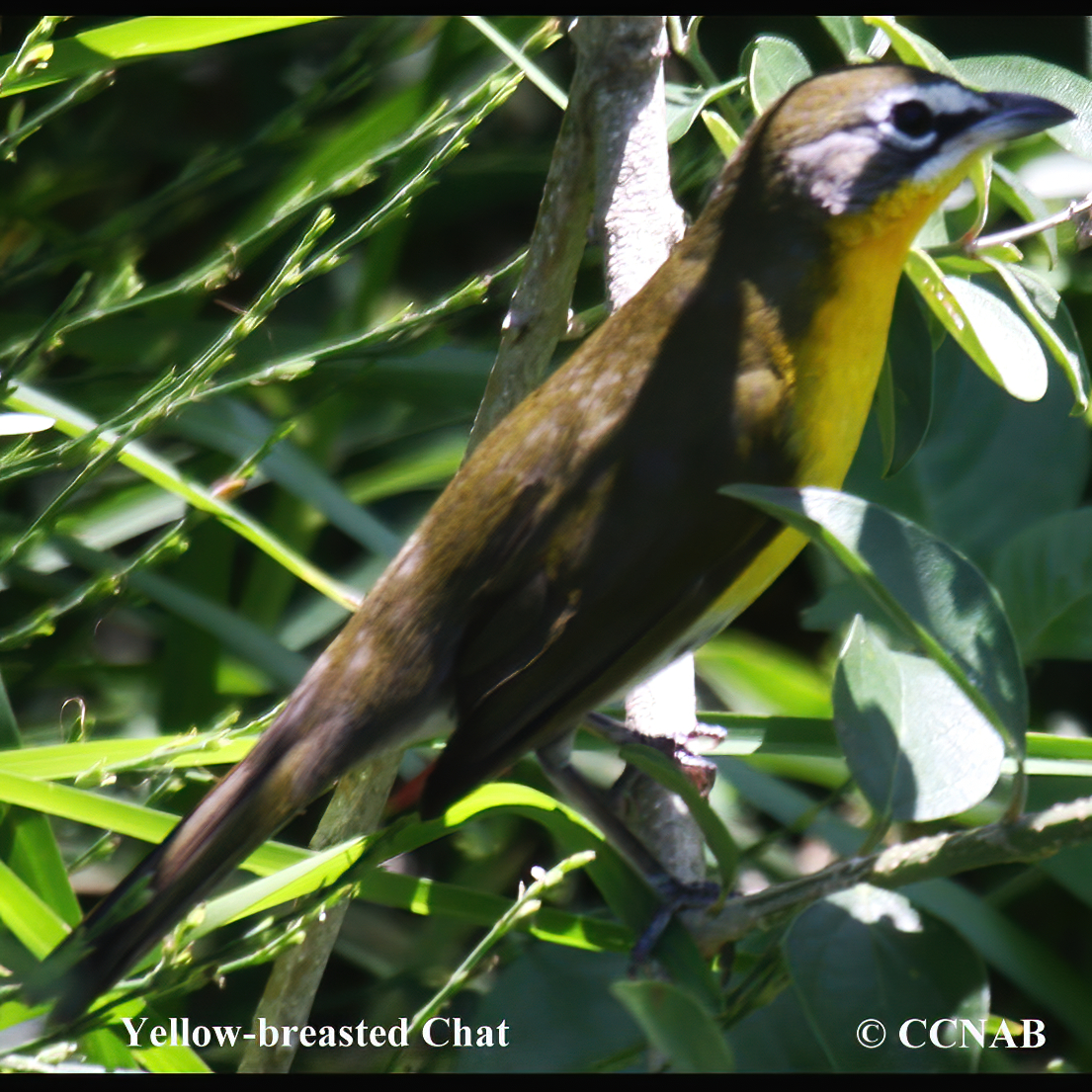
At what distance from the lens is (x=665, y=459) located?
5.29ft

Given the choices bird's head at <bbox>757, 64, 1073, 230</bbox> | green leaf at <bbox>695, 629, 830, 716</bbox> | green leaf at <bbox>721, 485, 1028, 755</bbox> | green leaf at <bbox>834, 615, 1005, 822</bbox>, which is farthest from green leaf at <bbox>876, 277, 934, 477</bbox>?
green leaf at <bbox>695, 629, 830, 716</bbox>

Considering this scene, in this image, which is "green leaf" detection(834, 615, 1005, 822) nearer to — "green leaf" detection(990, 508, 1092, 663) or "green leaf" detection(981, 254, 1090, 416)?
"green leaf" detection(981, 254, 1090, 416)

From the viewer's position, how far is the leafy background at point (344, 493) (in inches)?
58.0

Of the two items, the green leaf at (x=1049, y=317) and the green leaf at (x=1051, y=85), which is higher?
the green leaf at (x=1051, y=85)

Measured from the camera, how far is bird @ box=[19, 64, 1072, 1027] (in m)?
1.55

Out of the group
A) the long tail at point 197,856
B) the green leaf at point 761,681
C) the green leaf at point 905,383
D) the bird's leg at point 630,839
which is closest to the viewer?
the long tail at point 197,856

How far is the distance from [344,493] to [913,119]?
1257 millimetres

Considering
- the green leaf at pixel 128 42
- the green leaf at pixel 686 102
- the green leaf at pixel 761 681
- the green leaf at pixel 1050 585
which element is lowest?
the green leaf at pixel 761 681

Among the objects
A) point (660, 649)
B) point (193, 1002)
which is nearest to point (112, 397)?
point (193, 1002)

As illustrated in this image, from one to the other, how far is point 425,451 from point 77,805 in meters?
1.48

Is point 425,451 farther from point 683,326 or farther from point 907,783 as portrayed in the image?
point 907,783

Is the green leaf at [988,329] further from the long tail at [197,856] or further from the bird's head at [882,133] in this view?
the long tail at [197,856]

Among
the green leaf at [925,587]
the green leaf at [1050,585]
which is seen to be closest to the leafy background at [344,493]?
the green leaf at [1050,585]

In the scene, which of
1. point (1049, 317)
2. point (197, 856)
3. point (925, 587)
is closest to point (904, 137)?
point (1049, 317)
